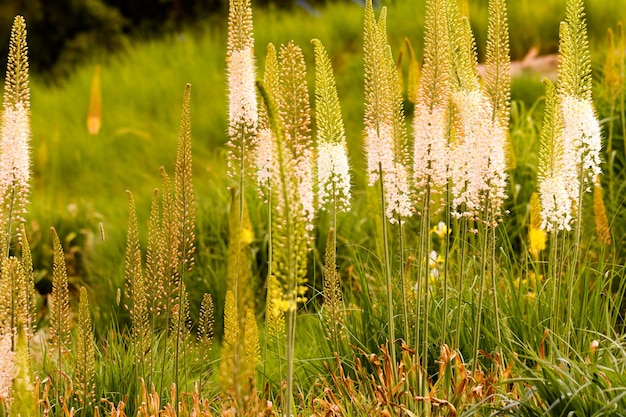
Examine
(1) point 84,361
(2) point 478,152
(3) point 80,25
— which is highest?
(3) point 80,25

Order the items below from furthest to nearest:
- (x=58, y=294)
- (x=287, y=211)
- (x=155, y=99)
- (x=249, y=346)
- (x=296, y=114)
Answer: (x=155, y=99) < (x=58, y=294) < (x=296, y=114) < (x=249, y=346) < (x=287, y=211)

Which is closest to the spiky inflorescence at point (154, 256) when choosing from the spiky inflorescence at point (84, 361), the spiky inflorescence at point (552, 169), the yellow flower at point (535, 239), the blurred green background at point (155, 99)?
the spiky inflorescence at point (84, 361)

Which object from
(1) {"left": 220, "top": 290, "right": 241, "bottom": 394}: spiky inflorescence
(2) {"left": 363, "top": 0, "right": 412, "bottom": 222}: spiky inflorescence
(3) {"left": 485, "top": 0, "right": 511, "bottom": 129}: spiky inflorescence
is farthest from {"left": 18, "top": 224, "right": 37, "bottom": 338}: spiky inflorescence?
(3) {"left": 485, "top": 0, "right": 511, "bottom": 129}: spiky inflorescence

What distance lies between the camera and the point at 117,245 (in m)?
7.58

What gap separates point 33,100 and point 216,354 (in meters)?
8.17

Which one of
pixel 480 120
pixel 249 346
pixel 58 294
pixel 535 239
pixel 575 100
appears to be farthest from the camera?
pixel 535 239

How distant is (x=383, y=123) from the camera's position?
131 inches

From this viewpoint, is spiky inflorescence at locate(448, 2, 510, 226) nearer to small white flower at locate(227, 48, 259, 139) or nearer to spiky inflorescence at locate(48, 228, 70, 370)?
small white flower at locate(227, 48, 259, 139)

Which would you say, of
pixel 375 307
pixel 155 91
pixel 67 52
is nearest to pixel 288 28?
pixel 155 91

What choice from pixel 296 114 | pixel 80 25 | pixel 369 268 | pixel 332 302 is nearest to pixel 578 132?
pixel 296 114

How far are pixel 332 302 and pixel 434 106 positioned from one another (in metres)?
1.02

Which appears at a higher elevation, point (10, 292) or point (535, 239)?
point (535, 239)

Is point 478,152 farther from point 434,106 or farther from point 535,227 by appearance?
point 535,227

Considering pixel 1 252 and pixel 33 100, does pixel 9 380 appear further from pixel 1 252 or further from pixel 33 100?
pixel 33 100
